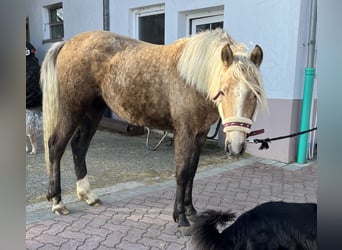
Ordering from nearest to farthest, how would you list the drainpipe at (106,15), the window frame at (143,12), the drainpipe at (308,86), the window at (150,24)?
the drainpipe at (308,86) < the window frame at (143,12) < the window at (150,24) < the drainpipe at (106,15)

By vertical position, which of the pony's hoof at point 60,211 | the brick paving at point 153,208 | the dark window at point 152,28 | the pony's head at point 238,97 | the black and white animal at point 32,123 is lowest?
the brick paving at point 153,208

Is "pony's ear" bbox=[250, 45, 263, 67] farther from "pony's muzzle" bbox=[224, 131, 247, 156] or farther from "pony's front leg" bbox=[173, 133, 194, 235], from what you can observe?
"pony's front leg" bbox=[173, 133, 194, 235]

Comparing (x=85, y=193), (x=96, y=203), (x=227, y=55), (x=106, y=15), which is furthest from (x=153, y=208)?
(x=106, y=15)

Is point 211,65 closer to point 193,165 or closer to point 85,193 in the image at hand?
point 193,165

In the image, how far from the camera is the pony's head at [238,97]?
1.95 meters

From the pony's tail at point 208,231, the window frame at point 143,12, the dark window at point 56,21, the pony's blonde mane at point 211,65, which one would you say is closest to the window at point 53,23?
the dark window at point 56,21

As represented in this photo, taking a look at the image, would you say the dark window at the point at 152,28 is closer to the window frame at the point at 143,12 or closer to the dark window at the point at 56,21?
the window frame at the point at 143,12

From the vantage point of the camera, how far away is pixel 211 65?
7.30ft

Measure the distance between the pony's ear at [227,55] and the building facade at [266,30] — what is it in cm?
246

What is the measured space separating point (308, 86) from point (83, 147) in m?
3.29
